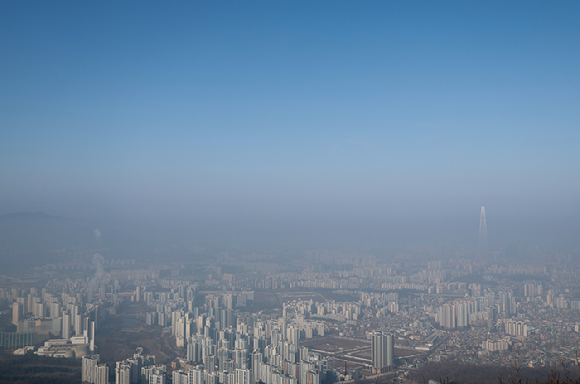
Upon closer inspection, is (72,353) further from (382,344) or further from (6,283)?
(382,344)

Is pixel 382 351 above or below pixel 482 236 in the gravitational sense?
below

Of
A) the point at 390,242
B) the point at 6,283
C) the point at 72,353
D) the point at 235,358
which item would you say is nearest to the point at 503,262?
the point at 390,242

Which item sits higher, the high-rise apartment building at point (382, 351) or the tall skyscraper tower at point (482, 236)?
the tall skyscraper tower at point (482, 236)

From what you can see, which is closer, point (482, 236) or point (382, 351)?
point (382, 351)

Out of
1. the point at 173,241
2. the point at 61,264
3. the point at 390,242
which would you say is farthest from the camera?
the point at 390,242

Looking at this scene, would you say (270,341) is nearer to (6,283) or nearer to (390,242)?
(6,283)

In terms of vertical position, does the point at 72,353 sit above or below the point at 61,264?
below

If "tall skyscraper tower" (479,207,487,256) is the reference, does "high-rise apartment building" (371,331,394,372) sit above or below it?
below

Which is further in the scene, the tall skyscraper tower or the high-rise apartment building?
the tall skyscraper tower

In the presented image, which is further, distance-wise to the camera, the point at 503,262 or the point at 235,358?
the point at 503,262

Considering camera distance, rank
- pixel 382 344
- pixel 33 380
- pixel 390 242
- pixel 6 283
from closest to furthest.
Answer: pixel 33 380, pixel 382 344, pixel 6 283, pixel 390 242

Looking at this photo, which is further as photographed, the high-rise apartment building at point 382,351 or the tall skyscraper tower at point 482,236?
the tall skyscraper tower at point 482,236
